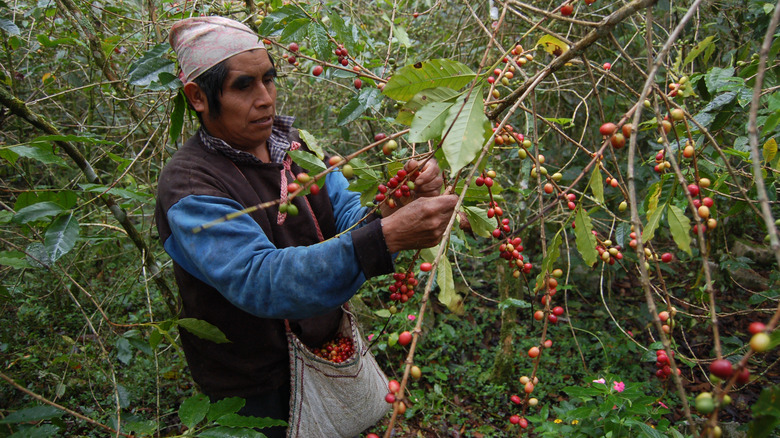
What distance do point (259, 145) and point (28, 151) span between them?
0.65m

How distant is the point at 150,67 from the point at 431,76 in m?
1.03

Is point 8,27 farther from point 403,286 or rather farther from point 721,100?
point 721,100

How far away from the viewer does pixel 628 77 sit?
10.7ft

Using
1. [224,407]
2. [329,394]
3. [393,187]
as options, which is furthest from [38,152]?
[329,394]

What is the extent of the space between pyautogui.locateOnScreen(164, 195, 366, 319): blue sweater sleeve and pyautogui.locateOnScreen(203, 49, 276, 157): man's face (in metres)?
0.35

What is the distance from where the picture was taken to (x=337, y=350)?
1710 mm

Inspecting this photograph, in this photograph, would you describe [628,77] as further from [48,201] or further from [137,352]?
[137,352]

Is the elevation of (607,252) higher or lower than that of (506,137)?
lower

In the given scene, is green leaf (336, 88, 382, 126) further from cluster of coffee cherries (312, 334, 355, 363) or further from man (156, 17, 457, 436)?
cluster of coffee cherries (312, 334, 355, 363)

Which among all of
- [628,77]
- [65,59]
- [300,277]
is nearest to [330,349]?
[300,277]

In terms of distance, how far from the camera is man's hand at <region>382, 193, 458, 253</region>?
1.09 meters

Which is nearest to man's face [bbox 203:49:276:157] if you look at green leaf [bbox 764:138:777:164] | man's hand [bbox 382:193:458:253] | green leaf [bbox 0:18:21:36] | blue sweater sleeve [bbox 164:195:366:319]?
blue sweater sleeve [bbox 164:195:366:319]

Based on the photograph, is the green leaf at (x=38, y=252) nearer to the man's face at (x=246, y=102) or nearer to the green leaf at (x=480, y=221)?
the man's face at (x=246, y=102)

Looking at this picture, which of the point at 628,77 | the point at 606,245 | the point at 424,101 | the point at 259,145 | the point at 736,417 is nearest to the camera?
the point at 424,101
